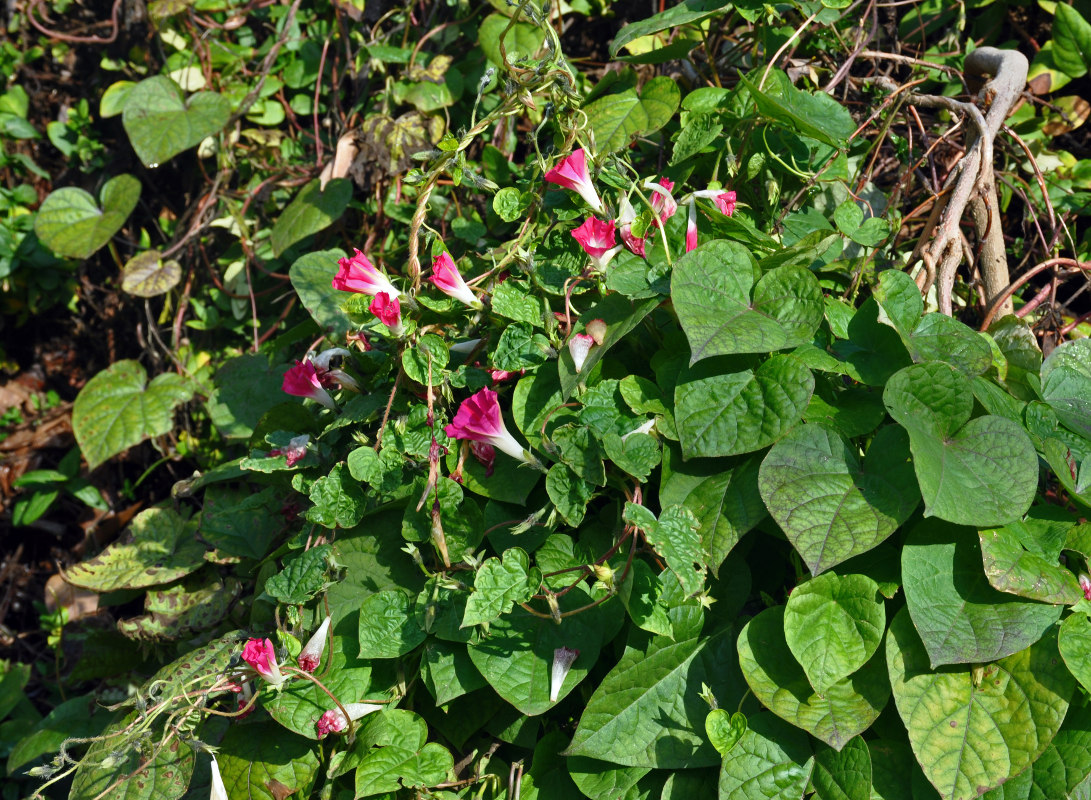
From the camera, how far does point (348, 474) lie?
4.39 feet

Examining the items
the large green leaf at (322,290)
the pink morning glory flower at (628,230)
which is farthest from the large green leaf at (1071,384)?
the large green leaf at (322,290)

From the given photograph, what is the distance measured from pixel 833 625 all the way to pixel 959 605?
0.15 m

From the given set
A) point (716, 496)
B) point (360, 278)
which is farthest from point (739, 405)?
point (360, 278)

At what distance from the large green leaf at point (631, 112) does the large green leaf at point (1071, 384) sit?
808 mm

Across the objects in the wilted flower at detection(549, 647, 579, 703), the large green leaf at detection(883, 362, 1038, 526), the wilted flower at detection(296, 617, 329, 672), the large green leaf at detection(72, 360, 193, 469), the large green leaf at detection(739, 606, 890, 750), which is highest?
the large green leaf at detection(883, 362, 1038, 526)

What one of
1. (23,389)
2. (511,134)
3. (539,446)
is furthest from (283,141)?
(539,446)

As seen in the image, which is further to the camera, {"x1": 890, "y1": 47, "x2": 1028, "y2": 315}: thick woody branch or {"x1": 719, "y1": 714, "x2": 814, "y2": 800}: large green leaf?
{"x1": 890, "y1": 47, "x2": 1028, "y2": 315}: thick woody branch

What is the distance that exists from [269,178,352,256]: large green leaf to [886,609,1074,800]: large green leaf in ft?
5.36

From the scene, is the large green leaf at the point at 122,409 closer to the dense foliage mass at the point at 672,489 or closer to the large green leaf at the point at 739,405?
the dense foliage mass at the point at 672,489

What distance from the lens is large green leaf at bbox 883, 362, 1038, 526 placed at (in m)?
0.96

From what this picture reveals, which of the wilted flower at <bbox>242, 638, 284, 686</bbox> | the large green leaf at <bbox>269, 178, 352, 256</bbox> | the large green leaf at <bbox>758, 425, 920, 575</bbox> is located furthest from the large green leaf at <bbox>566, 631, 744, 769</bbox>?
the large green leaf at <bbox>269, 178, 352, 256</bbox>

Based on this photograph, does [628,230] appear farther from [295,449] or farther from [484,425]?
[295,449]

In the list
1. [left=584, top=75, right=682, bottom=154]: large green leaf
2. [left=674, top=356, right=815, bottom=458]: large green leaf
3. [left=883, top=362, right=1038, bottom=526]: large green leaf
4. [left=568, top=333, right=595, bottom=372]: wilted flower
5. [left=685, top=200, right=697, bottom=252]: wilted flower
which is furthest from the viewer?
[left=584, top=75, right=682, bottom=154]: large green leaf

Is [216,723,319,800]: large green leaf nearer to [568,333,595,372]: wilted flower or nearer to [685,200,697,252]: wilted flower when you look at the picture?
[568,333,595,372]: wilted flower
